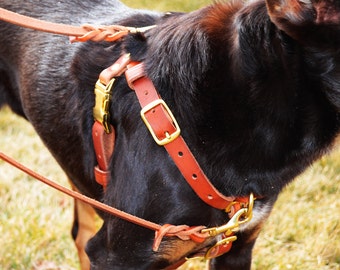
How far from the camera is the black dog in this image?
2330mm

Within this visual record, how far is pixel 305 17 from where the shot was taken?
2.22m

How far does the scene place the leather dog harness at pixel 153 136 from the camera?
2.46m

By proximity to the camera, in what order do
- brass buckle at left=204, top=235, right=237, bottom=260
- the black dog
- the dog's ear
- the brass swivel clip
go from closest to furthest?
the dog's ear → the black dog → the brass swivel clip → brass buckle at left=204, top=235, right=237, bottom=260

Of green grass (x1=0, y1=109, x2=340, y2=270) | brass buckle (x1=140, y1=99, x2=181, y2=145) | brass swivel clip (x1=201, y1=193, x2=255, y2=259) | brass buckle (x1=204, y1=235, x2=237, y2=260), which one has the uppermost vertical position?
brass buckle (x1=140, y1=99, x2=181, y2=145)

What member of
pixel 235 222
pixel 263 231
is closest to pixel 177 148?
pixel 235 222

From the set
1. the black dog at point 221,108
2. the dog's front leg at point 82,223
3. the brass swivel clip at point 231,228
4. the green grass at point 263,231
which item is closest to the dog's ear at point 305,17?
the black dog at point 221,108

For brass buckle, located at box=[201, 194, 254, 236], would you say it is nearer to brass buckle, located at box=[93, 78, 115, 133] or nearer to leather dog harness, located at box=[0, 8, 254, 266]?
leather dog harness, located at box=[0, 8, 254, 266]

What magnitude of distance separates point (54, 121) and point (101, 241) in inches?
26.9

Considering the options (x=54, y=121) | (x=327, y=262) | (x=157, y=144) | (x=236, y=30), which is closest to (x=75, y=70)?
(x=54, y=121)

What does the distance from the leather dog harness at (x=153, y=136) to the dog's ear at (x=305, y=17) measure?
543 mm

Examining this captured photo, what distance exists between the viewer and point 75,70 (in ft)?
9.84

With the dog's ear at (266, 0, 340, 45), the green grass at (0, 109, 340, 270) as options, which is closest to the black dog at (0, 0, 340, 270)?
the dog's ear at (266, 0, 340, 45)

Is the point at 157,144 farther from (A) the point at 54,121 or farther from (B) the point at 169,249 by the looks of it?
(A) the point at 54,121

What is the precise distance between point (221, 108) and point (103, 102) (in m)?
0.51
